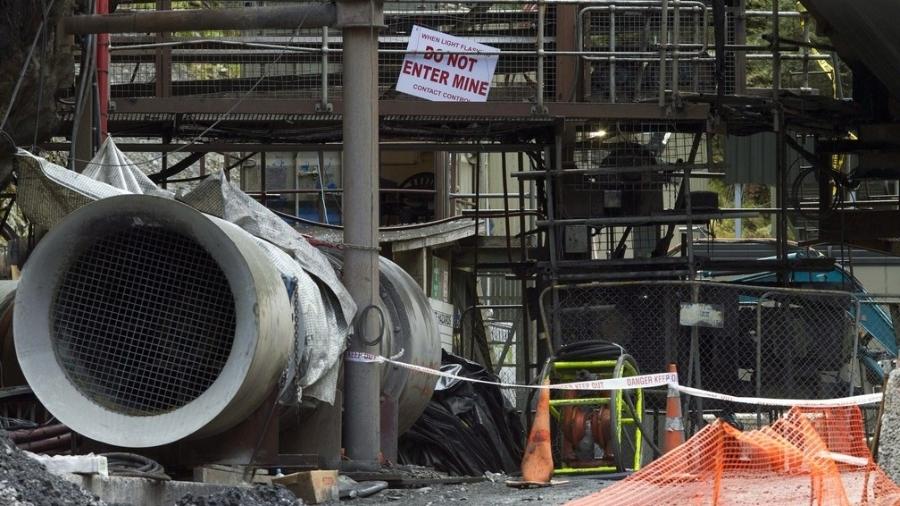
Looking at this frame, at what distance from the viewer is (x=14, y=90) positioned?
13.7m

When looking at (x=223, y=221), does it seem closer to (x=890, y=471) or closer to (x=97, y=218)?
(x=97, y=218)

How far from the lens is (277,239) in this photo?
41.1 feet

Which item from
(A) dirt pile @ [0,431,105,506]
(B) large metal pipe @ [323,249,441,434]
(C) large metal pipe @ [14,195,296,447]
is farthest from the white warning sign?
(A) dirt pile @ [0,431,105,506]

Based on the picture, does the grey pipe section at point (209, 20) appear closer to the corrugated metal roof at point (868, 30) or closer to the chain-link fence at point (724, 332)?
the chain-link fence at point (724, 332)

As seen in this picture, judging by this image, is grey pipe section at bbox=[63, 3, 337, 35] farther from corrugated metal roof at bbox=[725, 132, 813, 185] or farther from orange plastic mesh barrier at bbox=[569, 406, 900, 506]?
Answer: corrugated metal roof at bbox=[725, 132, 813, 185]

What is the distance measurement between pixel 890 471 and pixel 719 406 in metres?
8.42

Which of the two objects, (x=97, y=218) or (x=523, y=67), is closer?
(x=97, y=218)

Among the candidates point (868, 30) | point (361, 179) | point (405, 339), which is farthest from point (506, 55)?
point (361, 179)

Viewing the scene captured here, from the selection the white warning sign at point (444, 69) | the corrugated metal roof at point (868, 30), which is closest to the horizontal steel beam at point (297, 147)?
the white warning sign at point (444, 69)

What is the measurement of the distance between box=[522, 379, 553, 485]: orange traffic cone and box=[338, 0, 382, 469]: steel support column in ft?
3.90

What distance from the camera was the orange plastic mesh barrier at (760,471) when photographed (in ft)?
30.2

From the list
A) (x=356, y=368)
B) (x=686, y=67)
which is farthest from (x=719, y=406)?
(x=356, y=368)

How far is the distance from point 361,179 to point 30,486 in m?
5.54

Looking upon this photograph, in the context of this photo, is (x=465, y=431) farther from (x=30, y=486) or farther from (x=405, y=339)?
(x=30, y=486)
